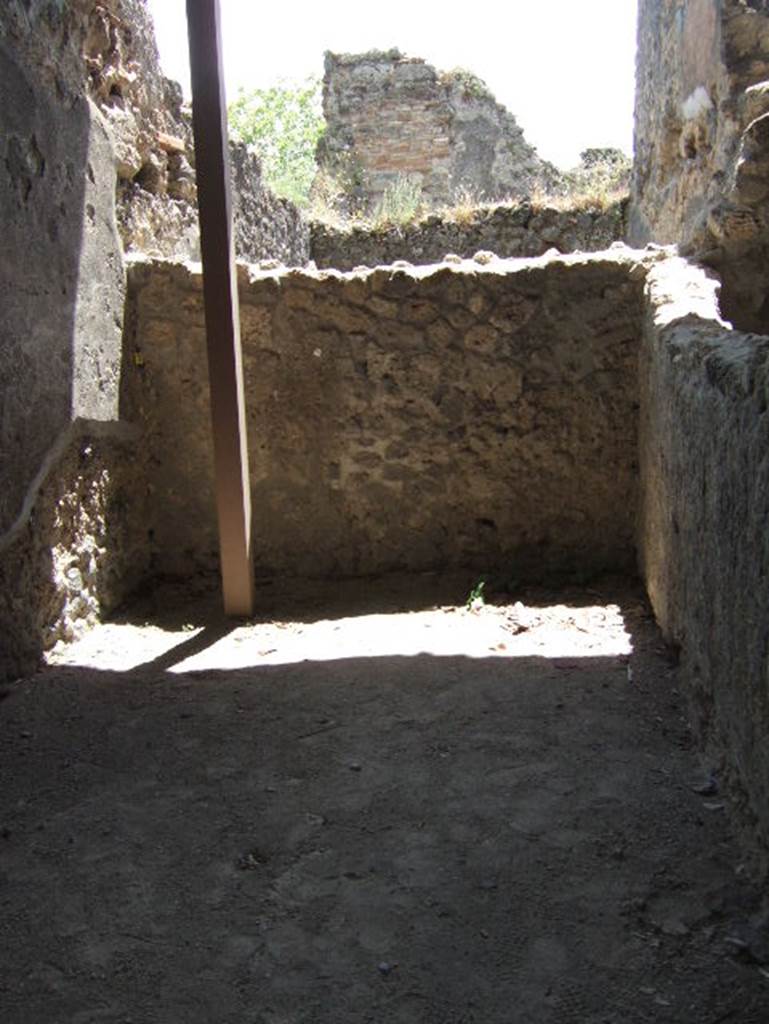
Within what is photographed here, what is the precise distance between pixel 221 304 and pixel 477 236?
627 centimetres

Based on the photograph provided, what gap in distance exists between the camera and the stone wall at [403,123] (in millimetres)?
12852

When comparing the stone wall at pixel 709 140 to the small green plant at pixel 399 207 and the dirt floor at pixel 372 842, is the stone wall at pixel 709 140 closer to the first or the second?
the dirt floor at pixel 372 842

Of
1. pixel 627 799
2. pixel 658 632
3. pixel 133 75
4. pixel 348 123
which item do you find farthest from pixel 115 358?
pixel 348 123

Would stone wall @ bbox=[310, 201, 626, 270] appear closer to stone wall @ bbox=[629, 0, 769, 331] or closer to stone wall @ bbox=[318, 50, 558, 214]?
stone wall @ bbox=[629, 0, 769, 331]

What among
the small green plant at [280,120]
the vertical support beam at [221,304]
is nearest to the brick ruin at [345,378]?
the vertical support beam at [221,304]

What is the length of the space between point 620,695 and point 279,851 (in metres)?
1.20

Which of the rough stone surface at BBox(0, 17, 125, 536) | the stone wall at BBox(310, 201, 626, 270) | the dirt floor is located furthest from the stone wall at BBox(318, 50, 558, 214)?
the dirt floor

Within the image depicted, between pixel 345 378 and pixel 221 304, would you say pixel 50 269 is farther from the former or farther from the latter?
pixel 345 378

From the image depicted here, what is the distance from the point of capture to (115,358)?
3.88 meters

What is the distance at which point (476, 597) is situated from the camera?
3957mm

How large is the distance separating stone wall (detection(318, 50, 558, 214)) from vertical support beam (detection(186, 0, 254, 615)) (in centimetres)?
952

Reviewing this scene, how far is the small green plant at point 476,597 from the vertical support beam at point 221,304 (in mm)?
891

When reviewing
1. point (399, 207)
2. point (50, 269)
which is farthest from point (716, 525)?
point (399, 207)

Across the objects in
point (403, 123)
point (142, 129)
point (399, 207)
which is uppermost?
point (403, 123)
